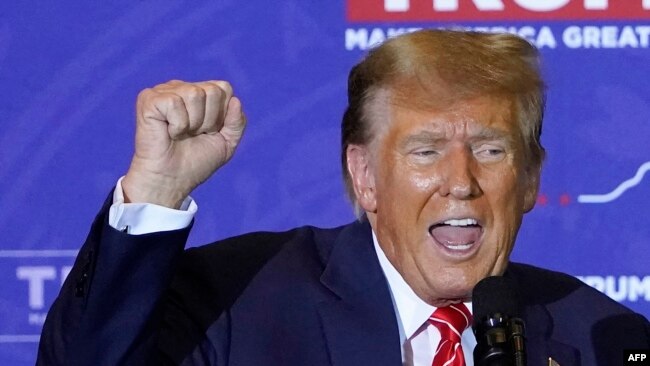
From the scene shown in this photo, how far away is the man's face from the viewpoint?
81.7 inches

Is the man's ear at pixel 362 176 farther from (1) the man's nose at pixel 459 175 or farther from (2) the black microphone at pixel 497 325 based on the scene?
(2) the black microphone at pixel 497 325

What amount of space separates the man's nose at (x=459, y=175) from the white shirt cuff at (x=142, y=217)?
0.41 meters

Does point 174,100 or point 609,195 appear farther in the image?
point 609,195

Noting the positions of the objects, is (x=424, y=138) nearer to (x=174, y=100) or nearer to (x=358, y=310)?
(x=358, y=310)

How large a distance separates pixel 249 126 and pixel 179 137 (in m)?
0.90

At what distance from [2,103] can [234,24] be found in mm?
475

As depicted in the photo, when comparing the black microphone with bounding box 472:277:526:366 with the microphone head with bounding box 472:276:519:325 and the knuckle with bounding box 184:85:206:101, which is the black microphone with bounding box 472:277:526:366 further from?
the knuckle with bounding box 184:85:206:101

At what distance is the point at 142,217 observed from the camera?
A: 1858mm

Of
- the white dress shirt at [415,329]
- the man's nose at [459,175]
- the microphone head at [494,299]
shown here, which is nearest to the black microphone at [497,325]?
the microphone head at [494,299]

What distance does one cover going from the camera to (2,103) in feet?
9.00

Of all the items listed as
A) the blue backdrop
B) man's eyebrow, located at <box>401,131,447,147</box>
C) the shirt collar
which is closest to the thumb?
man's eyebrow, located at <box>401,131,447,147</box>

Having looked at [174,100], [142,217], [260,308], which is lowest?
[260,308]

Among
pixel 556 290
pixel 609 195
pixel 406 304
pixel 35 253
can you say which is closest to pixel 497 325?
pixel 406 304

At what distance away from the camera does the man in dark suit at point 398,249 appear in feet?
6.72
